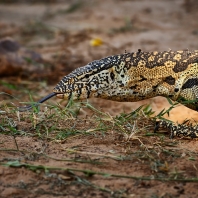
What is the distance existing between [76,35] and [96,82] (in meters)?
7.35

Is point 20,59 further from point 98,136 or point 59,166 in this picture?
point 59,166

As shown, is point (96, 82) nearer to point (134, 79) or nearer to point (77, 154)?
point (134, 79)

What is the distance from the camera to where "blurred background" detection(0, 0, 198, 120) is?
10.0 metres

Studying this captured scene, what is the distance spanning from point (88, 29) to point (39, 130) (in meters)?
8.46

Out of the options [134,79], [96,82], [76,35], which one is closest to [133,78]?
[134,79]

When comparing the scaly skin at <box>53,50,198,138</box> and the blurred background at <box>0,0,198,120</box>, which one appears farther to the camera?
the blurred background at <box>0,0,198,120</box>

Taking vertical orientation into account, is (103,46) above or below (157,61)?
below

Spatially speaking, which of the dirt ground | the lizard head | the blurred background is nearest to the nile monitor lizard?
the lizard head

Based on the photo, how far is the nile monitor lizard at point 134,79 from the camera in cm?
601

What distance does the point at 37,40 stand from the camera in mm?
13383

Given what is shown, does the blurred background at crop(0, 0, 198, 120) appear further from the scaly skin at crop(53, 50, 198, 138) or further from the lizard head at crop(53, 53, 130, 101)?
the lizard head at crop(53, 53, 130, 101)

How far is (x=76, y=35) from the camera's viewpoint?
13258mm

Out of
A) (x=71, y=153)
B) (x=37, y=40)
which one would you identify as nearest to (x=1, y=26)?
(x=37, y=40)

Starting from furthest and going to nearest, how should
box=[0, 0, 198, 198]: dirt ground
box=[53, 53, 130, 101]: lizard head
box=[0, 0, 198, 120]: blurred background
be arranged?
box=[0, 0, 198, 120]: blurred background
box=[53, 53, 130, 101]: lizard head
box=[0, 0, 198, 198]: dirt ground
